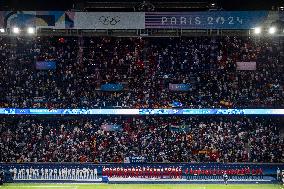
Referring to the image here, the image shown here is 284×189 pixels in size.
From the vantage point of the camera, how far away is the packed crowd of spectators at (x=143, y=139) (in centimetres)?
3169

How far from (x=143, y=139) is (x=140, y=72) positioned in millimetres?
5418

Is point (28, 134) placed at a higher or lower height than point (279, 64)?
lower

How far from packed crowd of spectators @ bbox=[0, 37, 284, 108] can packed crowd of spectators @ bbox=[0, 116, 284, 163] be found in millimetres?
1420

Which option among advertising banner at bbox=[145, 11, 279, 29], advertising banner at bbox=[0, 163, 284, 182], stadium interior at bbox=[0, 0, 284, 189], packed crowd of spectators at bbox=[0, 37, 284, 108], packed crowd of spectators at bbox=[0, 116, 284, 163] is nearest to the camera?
advertising banner at bbox=[0, 163, 284, 182]

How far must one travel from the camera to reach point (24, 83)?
34.2m

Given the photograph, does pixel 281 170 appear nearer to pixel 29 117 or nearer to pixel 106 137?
pixel 106 137

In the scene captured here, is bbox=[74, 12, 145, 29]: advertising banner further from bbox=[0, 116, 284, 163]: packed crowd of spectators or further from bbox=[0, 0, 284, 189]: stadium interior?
bbox=[0, 116, 284, 163]: packed crowd of spectators

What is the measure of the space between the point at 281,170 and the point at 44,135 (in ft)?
54.8

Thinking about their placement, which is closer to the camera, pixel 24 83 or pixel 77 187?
pixel 77 187

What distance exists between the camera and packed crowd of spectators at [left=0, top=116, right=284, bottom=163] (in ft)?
104

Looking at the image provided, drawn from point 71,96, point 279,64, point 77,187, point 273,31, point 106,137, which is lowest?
point 77,187

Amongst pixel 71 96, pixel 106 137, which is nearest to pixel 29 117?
pixel 71 96

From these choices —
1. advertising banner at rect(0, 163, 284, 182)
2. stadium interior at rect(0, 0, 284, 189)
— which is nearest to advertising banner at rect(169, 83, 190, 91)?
stadium interior at rect(0, 0, 284, 189)

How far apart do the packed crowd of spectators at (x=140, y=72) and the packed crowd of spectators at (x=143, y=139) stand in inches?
55.9
